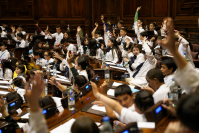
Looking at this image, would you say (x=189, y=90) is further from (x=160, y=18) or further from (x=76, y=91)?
(x=160, y=18)

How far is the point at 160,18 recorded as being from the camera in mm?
10797

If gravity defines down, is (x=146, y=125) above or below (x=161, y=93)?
below

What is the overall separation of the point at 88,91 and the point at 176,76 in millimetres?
2124

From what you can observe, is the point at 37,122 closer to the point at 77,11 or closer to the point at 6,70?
the point at 6,70

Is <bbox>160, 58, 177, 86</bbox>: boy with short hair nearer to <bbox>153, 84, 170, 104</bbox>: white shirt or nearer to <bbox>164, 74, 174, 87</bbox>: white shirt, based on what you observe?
<bbox>164, 74, 174, 87</bbox>: white shirt

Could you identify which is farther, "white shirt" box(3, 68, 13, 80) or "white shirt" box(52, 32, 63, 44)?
"white shirt" box(52, 32, 63, 44)

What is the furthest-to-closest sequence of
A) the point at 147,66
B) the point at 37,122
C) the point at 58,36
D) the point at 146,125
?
1. the point at 58,36
2. the point at 147,66
3. the point at 146,125
4. the point at 37,122

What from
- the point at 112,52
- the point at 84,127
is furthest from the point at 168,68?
the point at 112,52

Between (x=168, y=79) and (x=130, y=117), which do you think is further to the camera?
(x=168, y=79)

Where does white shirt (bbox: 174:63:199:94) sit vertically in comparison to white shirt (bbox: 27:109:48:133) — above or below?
above

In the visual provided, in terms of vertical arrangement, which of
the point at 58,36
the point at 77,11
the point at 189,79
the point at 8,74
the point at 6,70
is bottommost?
the point at 8,74

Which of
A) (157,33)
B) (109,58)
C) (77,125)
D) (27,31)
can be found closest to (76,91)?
(77,125)

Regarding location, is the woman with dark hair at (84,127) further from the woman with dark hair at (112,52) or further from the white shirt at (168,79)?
the woman with dark hair at (112,52)

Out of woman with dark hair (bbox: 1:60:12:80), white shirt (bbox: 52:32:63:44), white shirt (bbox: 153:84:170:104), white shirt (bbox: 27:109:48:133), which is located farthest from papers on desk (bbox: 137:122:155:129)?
white shirt (bbox: 52:32:63:44)
